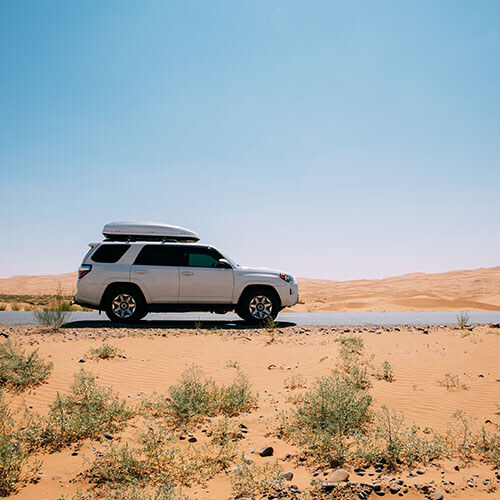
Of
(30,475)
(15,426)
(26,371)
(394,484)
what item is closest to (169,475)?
(30,475)

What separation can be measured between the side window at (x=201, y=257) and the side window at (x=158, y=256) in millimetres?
272

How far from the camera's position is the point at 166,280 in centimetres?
1197

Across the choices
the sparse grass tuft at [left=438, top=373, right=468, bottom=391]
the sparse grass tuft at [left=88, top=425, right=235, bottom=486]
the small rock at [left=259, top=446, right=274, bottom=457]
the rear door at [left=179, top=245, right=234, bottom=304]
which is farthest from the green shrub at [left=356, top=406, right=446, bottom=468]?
the rear door at [left=179, top=245, right=234, bottom=304]

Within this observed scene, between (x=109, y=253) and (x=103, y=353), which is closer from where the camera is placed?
(x=103, y=353)

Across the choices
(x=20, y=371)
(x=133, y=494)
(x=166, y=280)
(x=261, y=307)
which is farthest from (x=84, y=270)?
(x=133, y=494)

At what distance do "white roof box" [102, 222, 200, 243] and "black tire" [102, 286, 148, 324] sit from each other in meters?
1.59

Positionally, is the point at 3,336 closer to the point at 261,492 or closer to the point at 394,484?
the point at 261,492

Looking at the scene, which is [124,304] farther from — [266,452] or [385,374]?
[266,452]

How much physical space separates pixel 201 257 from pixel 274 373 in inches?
231

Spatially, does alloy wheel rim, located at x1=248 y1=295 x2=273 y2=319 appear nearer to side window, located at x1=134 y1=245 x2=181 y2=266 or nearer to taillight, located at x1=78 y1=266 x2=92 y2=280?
side window, located at x1=134 y1=245 x2=181 y2=266

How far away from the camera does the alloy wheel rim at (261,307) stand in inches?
492

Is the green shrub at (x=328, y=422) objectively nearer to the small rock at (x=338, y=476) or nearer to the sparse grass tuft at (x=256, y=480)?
the small rock at (x=338, y=476)

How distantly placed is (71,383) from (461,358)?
7.33 metres

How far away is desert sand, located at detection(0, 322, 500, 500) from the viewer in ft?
11.5
